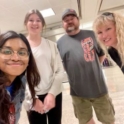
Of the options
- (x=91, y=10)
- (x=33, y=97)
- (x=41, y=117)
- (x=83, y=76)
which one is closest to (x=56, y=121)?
(x=41, y=117)

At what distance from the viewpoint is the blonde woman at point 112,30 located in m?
1.28

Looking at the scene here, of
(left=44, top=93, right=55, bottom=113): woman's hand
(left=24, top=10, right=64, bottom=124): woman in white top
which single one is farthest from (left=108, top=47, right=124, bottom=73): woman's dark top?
(left=44, top=93, right=55, bottom=113): woman's hand

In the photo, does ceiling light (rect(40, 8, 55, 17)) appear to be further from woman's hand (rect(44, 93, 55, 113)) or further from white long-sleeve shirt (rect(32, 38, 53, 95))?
woman's hand (rect(44, 93, 55, 113))

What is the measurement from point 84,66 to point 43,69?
1.75ft

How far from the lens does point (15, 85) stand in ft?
3.28

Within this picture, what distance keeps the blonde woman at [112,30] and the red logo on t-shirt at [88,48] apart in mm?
269

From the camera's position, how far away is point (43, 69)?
1263mm

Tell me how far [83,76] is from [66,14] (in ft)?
2.48

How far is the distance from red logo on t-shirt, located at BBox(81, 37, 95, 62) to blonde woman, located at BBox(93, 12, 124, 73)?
269 millimetres

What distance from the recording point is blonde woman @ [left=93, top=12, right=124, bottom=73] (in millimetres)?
1278

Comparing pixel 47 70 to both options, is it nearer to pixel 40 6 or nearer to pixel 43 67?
pixel 43 67

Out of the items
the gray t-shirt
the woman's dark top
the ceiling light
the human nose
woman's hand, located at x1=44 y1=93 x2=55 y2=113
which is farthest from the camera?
the ceiling light

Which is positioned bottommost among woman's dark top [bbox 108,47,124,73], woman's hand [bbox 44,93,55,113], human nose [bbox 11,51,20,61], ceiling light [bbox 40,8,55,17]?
woman's hand [bbox 44,93,55,113]

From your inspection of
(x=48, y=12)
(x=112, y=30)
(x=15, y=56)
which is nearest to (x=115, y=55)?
(x=112, y=30)
